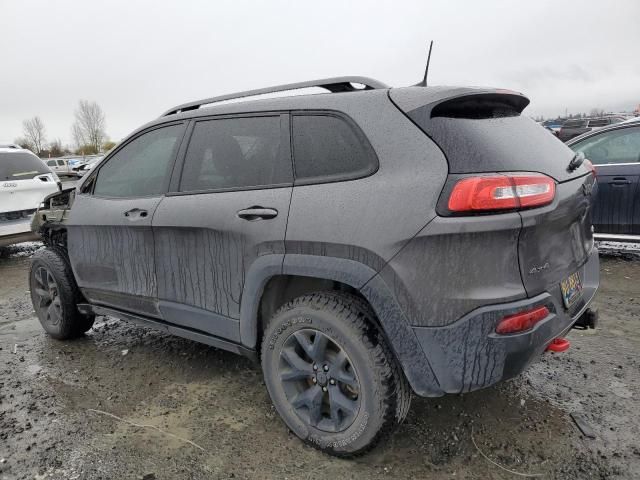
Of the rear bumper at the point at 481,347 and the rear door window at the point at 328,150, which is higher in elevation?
the rear door window at the point at 328,150

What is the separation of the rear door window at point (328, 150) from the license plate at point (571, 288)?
0.97 meters

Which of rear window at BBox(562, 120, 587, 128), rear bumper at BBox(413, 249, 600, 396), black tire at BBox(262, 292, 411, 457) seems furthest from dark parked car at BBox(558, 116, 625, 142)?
black tire at BBox(262, 292, 411, 457)

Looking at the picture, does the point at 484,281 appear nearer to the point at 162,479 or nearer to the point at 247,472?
the point at 247,472

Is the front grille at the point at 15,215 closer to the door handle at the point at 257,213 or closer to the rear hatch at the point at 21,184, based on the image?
the rear hatch at the point at 21,184

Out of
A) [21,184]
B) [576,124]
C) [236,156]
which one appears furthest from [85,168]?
[576,124]

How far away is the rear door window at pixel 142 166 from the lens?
10.0 ft

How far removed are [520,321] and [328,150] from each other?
1.11 m

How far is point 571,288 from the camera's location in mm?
2250

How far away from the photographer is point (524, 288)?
6.38 ft

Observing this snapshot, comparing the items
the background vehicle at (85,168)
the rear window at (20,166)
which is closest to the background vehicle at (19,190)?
the rear window at (20,166)

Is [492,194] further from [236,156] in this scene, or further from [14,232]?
[14,232]

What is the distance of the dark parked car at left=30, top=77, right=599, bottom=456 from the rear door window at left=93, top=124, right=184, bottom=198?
0.03m

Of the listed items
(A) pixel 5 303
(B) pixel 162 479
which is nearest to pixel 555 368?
(B) pixel 162 479

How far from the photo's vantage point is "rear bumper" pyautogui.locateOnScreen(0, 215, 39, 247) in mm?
6992
